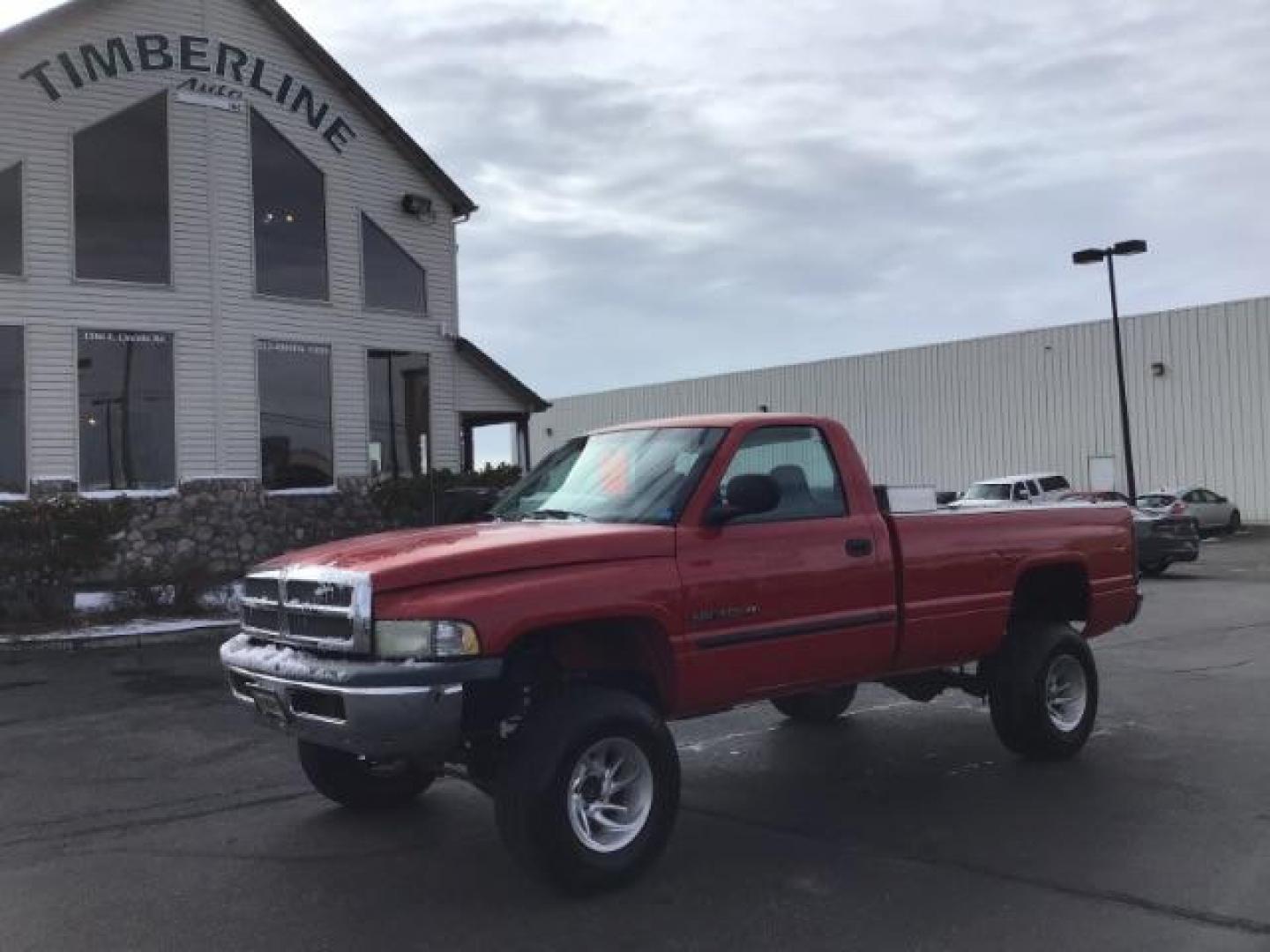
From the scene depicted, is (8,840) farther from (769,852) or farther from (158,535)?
(158,535)

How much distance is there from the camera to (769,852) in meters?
5.39

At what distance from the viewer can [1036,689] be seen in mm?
6953

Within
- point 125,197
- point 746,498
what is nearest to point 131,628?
point 125,197

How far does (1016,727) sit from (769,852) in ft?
7.50

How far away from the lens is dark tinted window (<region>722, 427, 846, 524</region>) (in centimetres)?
586

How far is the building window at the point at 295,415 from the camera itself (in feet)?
63.0

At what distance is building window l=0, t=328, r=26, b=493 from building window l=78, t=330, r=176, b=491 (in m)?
0.77

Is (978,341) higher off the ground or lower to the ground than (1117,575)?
higher

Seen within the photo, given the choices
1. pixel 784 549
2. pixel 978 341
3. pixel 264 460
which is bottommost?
pixel 784 549

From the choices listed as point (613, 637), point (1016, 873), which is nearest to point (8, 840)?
point (613, 637)

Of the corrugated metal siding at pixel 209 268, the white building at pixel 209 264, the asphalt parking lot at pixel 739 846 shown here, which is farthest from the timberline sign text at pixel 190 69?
the asphalt parking lot at pixel 739 846

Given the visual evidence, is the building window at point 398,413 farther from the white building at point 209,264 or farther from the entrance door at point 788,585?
the entrance door at point 788,585

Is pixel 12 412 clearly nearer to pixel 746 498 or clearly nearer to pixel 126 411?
pixel 126 411

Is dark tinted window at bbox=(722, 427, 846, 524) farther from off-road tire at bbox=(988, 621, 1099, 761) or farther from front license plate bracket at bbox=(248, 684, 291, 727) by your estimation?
front license plate bracket at bbox=(248, 684, 291, 727)
